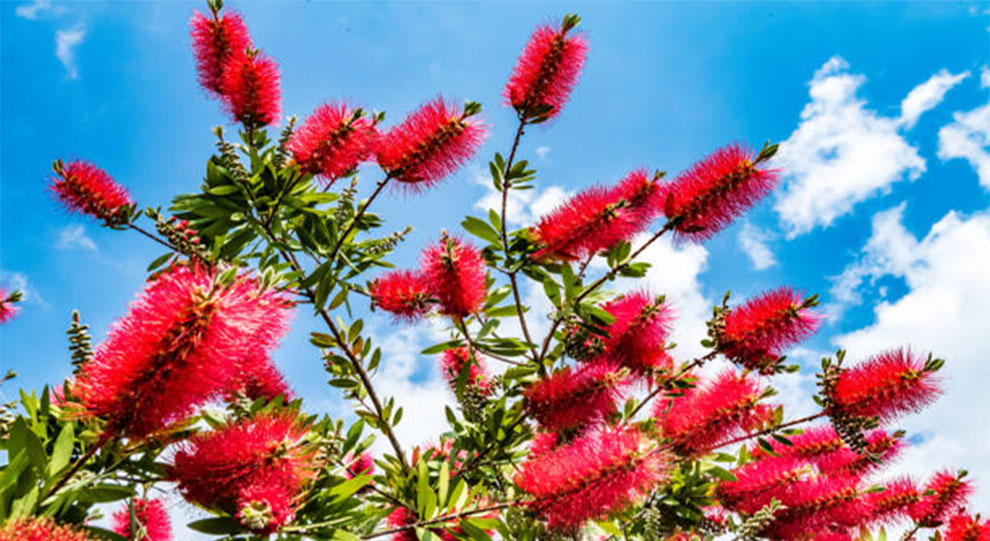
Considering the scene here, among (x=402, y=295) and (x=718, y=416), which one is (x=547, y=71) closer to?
(x=402, y=295)

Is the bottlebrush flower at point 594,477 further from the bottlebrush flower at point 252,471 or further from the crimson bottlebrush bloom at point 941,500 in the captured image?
the crimson bottlebrush bloom at point 941,500

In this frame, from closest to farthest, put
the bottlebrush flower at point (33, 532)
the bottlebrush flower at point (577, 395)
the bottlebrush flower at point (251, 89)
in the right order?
the bottlebrush flower at point (33, 532) < the bottlebrush flower at point (577, 395) < the bottlebrush flower at point (251, 89)

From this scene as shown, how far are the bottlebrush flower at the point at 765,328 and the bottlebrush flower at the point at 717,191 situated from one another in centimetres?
30

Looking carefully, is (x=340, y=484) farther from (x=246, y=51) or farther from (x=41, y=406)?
(x=246, y=51)

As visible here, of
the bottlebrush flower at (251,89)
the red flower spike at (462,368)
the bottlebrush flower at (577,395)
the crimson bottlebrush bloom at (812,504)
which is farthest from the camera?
the red flower spike at (462,368)

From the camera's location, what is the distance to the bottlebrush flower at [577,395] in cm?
220

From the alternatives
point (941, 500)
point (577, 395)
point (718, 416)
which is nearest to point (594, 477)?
point (577, 395)

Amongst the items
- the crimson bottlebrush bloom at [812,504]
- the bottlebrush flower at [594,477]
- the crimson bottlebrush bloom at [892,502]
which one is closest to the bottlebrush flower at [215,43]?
the bottlebrush flower at [594,477]

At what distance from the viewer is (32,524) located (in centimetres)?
125

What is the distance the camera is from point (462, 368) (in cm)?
276

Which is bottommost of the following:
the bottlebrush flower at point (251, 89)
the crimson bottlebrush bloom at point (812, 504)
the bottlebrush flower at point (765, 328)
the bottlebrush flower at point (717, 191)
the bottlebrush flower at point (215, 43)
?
the crimson bottlebrush bloom at point (812, 504)

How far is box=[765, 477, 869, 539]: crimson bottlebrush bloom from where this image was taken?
259cm

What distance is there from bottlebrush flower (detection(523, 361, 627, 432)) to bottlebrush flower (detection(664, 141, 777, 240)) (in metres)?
0.57

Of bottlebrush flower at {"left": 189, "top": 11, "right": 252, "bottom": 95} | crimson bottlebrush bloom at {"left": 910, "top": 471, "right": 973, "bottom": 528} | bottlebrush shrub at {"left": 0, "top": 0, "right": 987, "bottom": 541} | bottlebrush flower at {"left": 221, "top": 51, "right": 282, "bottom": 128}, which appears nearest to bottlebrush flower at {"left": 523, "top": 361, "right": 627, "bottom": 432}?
bottlebrush shrub at {"left": 0, "top": 0, "right": 987, "bottom": 541}
